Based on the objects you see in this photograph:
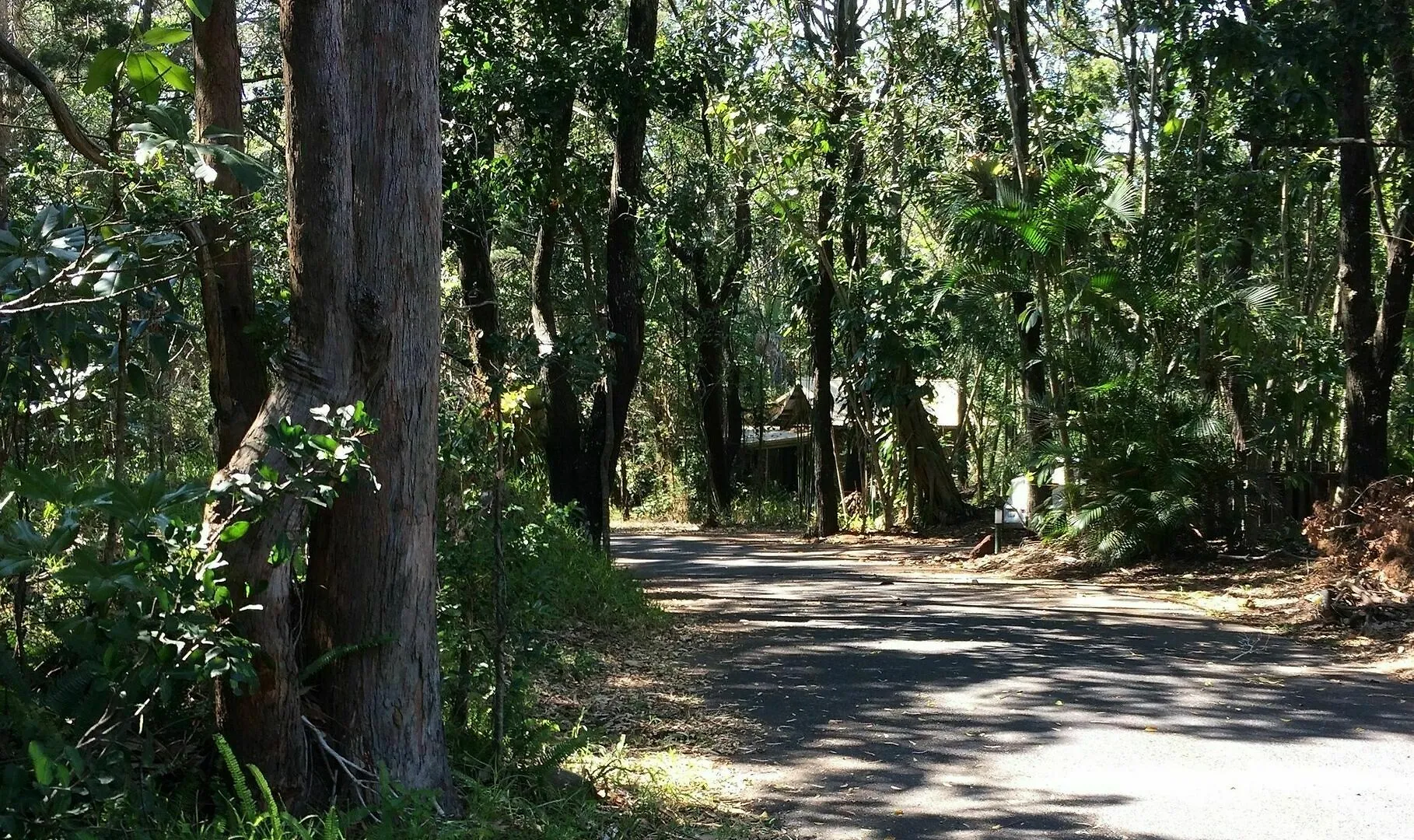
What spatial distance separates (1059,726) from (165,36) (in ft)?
20.5

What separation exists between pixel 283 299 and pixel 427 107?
1.13 m

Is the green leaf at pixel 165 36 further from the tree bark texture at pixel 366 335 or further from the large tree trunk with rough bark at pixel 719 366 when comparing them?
the large tree trunk with rough bark at pixel 719 366

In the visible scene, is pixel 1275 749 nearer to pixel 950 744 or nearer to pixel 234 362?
pixel 950 744

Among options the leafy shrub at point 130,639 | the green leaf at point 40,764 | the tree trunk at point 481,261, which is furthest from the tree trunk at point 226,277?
the green leaf at point 40,764

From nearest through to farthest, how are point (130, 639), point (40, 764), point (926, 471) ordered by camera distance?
1. point (40, 764)
2. point (130, 639)
3. point (926, 471)

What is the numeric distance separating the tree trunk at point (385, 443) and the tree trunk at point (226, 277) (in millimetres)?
759

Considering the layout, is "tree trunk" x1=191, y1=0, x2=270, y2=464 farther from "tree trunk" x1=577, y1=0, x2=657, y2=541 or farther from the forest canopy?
"tree trunk" x1=577, y1=0, x2=657, y2=541

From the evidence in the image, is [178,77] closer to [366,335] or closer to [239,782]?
[366,335]

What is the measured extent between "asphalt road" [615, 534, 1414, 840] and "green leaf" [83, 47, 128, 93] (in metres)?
4.29

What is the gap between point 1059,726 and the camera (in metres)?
7.57

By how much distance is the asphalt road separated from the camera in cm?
587

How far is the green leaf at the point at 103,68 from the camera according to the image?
3711mm

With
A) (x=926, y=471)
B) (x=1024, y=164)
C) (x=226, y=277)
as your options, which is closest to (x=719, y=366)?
(x=926, y=471)

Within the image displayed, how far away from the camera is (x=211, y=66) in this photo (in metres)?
6.22
